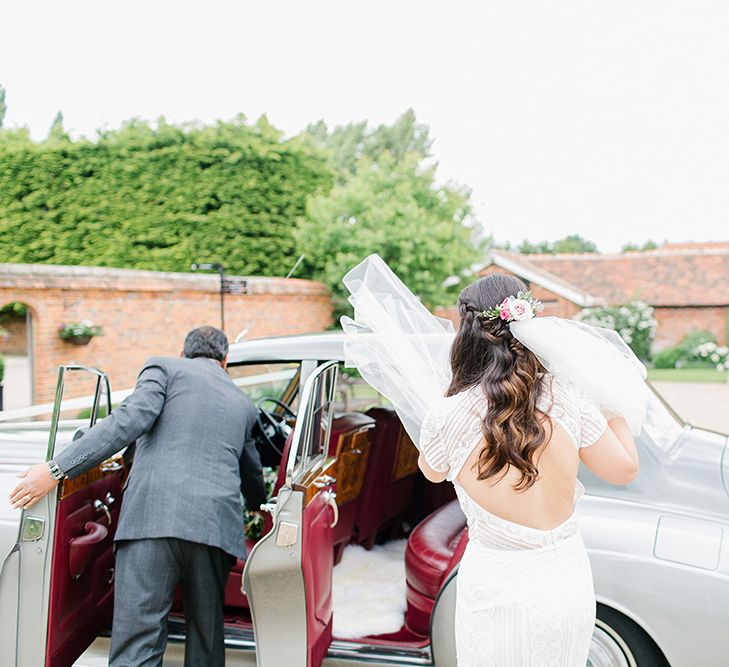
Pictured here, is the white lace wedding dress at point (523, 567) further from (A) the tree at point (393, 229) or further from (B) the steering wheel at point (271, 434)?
(A) the tree at point (393, 229)

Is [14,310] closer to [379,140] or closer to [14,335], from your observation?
[14,335]

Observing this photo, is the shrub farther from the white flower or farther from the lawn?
the white flower

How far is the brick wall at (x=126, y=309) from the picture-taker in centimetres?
1105

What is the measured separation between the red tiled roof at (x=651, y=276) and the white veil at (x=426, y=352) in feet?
91.0

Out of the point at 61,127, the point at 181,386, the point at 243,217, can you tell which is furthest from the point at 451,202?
the point at 181,386

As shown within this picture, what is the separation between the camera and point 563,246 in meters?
71.0

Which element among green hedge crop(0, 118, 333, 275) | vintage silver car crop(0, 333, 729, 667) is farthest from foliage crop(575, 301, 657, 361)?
vintage silver car crop(0, 333, 729, 667)

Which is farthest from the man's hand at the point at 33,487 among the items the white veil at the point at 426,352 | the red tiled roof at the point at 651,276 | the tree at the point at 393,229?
Answer: the red tiled roof at the point at 651,276

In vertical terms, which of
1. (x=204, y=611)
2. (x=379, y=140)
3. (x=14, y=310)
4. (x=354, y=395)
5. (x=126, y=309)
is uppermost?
(x=379, y=140)

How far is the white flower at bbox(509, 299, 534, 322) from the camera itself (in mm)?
1863

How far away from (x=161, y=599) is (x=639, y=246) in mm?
68254

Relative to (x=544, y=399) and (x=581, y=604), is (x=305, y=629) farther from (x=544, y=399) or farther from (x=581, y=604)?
(x=544, y=399)

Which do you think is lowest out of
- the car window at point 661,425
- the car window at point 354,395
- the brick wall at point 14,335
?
the brick wall at point 14,335

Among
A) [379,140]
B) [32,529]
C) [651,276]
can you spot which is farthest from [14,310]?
[379,140]
